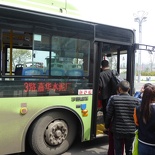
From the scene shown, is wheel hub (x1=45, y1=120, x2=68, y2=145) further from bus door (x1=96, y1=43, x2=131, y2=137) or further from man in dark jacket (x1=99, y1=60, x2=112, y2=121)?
man in dark jacket (x1=99, y1=60, x2=112, y2=121)

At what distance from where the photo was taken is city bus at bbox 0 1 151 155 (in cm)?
406

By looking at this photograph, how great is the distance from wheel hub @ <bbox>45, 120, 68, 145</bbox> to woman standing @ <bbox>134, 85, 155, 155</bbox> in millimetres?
2082

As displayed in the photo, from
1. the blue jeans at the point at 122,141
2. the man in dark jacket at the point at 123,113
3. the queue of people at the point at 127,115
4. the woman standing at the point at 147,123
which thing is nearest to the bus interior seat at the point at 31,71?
the queue of people at the point at 127,115

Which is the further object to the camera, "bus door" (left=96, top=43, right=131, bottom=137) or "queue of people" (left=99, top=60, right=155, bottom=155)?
"bus door" (left=96, top=43, right=131, bottom=137)

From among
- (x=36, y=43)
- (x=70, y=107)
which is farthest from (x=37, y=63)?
(x=70, y=107)

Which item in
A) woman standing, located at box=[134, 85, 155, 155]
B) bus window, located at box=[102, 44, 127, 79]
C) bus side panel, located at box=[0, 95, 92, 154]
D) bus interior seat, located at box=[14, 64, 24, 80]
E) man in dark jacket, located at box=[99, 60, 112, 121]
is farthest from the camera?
bus window, located at box=[102, 44, 127, 79]

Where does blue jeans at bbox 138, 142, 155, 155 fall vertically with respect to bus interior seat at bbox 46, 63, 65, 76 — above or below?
below

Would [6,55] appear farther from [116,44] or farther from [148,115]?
[148,115]

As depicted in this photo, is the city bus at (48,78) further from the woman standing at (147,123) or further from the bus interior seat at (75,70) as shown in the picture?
the woman standing at (147,123)

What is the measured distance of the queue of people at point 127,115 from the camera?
9.18 feet

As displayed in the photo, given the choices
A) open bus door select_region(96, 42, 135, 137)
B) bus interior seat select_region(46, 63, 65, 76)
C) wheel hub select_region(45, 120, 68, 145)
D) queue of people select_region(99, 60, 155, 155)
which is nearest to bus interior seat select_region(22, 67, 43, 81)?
bus interior seat select_region(46, 63, 65, 76)

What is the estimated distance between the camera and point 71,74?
4.75 meters

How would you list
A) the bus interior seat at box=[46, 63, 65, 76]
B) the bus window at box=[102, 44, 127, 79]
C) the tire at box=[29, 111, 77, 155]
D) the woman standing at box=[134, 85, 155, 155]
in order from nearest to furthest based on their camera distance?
the woman standing at box=[134, 85, 155, 155]
the tire at box=[29, 111, 77, 155]
the bus interior seat at box=[46, 63, 65, 76]
the bus window at box=[102, 44, 127, 79]

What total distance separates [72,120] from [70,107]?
0.37 metres
